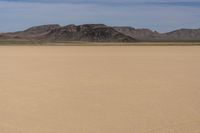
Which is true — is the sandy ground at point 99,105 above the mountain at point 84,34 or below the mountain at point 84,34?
above

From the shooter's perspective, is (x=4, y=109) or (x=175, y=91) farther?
(x=175, y=91)

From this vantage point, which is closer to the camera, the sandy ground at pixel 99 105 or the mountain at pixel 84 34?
the sandy ground at pixel 99 105

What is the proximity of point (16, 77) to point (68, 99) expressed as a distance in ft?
15.2

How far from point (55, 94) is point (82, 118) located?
2481 mm

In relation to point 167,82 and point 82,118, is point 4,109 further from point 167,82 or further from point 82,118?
point 167,82

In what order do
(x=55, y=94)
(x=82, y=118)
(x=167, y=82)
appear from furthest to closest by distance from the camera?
(x=167, y=82)
(x=55, y=94)
(x=82, y=118)

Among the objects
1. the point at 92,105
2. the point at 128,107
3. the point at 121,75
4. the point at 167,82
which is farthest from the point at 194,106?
the point at 121,75

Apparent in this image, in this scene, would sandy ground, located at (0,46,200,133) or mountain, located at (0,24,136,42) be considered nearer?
sandy ground, located at (0,46,200,133)

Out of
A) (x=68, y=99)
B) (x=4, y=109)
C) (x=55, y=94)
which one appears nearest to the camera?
(x=4, y=109)

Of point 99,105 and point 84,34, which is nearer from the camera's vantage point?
point 99,105

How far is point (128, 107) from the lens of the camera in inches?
318

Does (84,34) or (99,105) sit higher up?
(99,105)

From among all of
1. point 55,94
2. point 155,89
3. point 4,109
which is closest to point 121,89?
point 155,89

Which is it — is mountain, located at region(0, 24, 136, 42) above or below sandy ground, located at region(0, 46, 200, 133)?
below
